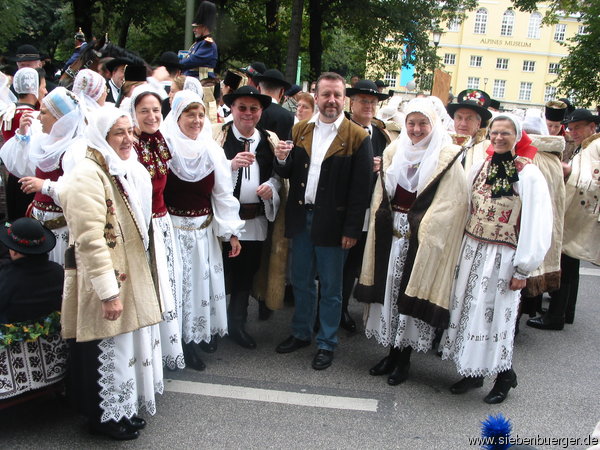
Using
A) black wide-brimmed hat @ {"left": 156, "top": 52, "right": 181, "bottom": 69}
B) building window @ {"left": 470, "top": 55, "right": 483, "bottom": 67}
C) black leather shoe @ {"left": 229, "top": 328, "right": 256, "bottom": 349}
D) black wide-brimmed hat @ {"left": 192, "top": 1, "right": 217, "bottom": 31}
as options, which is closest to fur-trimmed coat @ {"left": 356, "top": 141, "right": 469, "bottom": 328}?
black leather shoe @ {"left": 229, "top": 328, "right": 256, "bottom": 349}

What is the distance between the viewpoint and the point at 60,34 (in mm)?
26078

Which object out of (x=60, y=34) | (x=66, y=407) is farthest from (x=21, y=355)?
(x=60, y=34)

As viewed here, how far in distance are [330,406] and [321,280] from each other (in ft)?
3.24

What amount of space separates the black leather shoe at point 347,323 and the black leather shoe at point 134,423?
2211mm

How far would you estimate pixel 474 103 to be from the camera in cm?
436

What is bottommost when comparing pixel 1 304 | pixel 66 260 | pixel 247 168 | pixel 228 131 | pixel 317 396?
pixel 317 396

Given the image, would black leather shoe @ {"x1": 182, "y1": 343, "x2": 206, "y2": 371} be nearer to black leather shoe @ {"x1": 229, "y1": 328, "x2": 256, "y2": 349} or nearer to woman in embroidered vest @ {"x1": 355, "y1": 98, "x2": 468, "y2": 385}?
black leather shoe @ {"x1": 229, "y1": 328, "x2": 256, "y2": 349}

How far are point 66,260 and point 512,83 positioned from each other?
2575 inches

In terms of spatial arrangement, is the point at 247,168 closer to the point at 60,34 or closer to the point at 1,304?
the point at 1,304

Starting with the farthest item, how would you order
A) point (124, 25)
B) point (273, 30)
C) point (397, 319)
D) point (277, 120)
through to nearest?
point (273, 30)
point (124, 25)
point (277, 120)
point (397, 319)

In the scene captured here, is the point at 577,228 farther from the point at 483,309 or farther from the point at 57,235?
the point at 57,235

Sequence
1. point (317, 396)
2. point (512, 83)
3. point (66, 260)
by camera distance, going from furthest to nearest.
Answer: point (512, 83) → point (317, 396) → point (66, 260)

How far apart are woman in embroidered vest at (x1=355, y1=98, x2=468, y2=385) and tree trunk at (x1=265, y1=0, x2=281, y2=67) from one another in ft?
49.9

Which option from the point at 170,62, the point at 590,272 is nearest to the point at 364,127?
the point at 170,62
